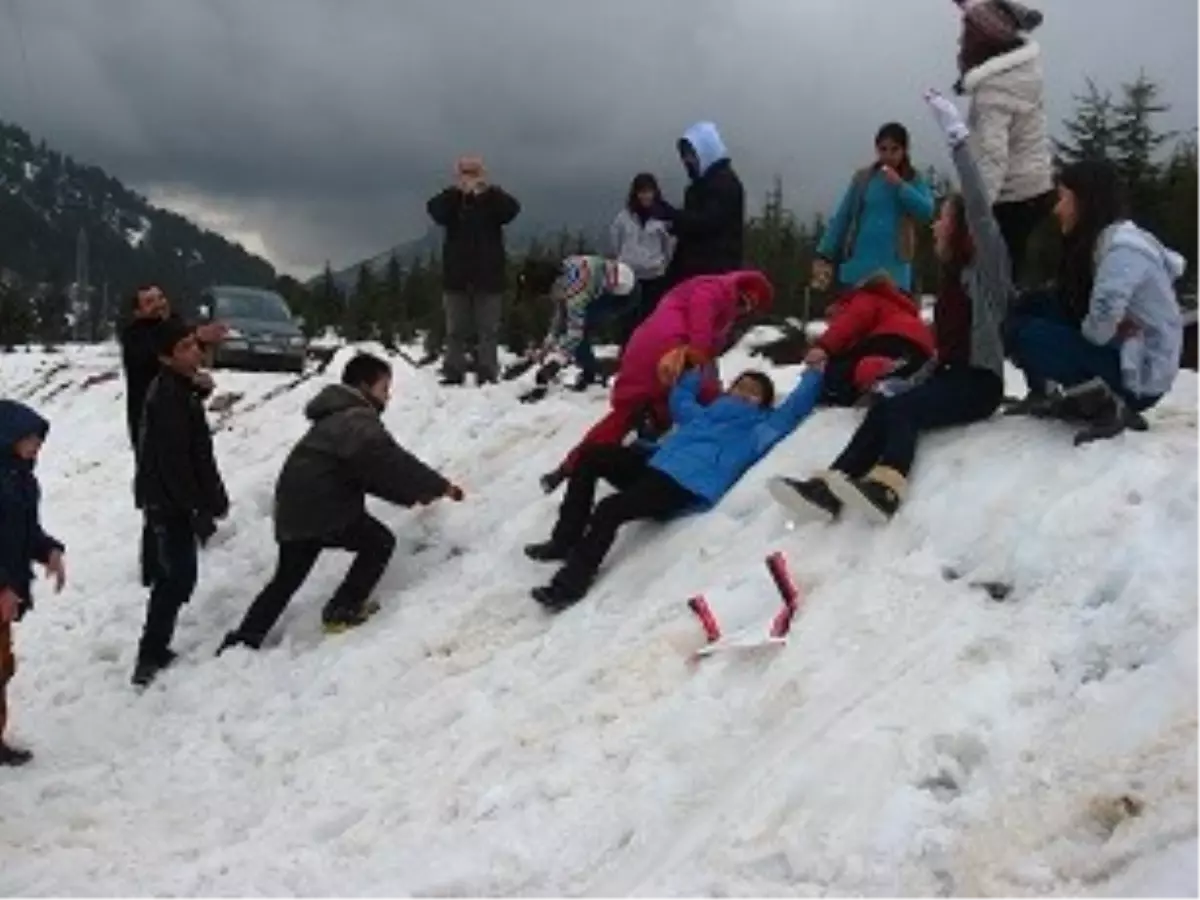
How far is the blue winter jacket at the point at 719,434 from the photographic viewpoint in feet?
25.6

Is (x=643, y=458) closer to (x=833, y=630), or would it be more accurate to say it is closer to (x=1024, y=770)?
(x=833, y=630)

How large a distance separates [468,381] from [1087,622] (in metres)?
8.89

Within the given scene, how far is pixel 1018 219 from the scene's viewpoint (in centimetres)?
766

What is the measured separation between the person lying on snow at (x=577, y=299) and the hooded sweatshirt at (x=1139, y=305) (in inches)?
197

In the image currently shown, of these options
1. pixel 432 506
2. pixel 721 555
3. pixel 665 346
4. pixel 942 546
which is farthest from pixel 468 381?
pixel 942 546

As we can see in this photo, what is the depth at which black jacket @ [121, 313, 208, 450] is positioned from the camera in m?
10.1

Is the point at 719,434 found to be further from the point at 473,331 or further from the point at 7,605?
the point at 473,331

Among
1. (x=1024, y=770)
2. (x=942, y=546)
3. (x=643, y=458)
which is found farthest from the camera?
(x=643, y=458)

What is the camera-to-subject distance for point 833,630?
5789 mm

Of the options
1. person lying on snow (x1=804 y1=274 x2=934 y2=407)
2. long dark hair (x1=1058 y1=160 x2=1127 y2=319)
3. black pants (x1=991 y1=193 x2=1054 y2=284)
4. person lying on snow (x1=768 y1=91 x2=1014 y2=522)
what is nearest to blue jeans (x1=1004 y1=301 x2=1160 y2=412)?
person lying on snow (x1=768 y1=91 x2=1014 y2=522)

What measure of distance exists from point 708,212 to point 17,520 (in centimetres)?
535

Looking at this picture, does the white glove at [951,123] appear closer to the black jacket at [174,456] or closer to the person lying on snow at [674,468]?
the person lying on snow at [674,468]

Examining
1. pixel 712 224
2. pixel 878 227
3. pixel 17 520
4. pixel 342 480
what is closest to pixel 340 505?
pixel 342 480

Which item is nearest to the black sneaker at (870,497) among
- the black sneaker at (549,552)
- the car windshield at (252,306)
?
the black sneaker at (549,552)
